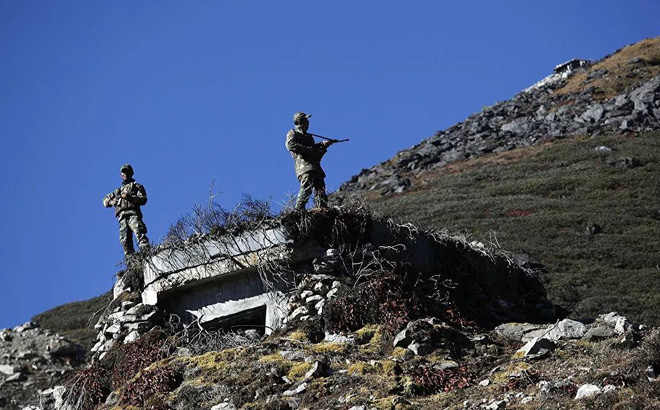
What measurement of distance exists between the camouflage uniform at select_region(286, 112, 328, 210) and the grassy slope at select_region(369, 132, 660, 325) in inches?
85.6

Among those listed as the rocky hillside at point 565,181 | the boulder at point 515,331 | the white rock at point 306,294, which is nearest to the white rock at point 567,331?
the boulder at point 515,331

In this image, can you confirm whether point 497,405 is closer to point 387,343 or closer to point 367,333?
point 387,343

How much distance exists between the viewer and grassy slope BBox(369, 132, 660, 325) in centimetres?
2612

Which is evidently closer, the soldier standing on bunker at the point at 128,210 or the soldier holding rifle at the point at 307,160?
the soldier holding rifle at the point at 307,160

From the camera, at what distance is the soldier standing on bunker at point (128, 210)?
1627cm

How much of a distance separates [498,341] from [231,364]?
3.28 m

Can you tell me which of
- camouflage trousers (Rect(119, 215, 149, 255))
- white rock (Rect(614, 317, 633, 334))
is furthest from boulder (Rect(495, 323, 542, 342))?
camouflage trousers (Rect(119, 215, 149, 255))

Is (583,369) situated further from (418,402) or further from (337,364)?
(337,364)

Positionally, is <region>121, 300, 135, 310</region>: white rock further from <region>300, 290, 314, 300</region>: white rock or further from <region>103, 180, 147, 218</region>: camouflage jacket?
<region>300, 290, 314, 300</region>: white rock

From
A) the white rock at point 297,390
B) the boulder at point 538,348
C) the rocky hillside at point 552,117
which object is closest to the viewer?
the boulder at point 538,348

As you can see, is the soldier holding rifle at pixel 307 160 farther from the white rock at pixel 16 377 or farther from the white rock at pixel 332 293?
the white rock at pixel 16 377

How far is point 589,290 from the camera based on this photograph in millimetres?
25938

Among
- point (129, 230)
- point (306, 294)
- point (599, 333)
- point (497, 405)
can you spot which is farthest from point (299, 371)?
point (129, 230)

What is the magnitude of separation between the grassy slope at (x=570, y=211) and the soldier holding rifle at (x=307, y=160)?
7.09ft
